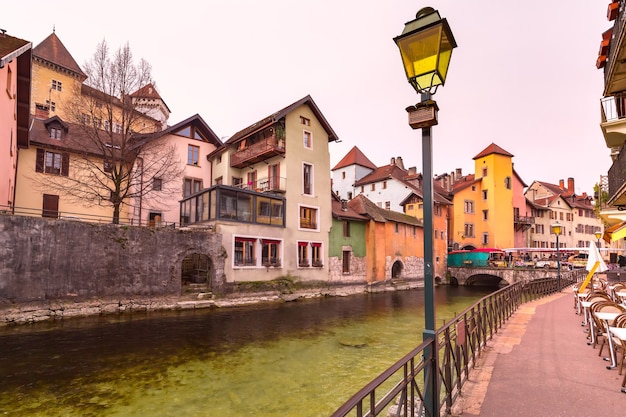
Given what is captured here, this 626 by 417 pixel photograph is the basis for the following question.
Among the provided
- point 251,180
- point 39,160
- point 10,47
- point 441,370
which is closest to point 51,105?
point 39,160

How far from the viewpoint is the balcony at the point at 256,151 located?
91.0 feet

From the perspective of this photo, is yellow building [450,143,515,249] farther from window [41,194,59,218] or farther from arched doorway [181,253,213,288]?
window [41,194,59,218]

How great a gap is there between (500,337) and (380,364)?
3.63 metres

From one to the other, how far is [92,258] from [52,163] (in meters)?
11.6

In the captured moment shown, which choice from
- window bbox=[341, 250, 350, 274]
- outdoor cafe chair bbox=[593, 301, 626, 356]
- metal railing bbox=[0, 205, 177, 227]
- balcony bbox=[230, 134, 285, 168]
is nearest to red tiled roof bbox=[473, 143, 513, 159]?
window bbox=[341, 250, 350, 274]

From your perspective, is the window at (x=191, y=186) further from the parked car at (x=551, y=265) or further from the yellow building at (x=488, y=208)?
the parked car at (x=551, y=265)

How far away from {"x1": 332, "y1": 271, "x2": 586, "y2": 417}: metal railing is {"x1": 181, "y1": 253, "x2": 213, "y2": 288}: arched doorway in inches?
684

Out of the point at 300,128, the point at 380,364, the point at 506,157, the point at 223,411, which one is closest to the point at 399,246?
the point at 300,128

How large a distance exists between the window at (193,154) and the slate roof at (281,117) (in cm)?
289

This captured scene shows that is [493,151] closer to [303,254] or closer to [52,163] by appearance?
[303,254]

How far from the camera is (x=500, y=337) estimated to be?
29.2 ft

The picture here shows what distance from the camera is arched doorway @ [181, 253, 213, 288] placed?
23719mm

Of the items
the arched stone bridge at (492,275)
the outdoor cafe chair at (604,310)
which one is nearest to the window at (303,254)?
the arched stone bridge at (492,275)

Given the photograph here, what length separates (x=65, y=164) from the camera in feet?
83.8
